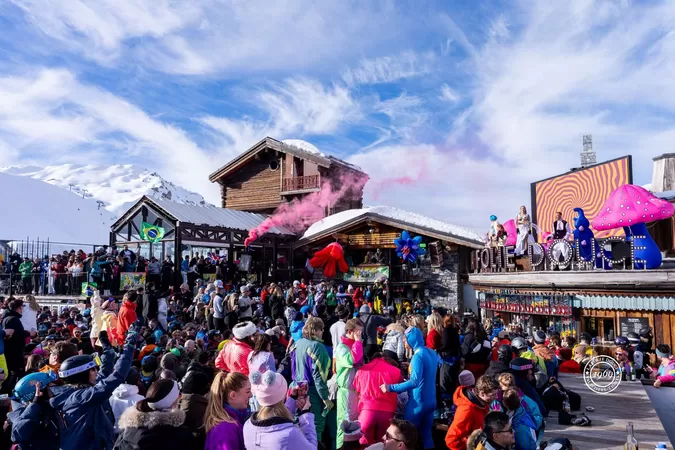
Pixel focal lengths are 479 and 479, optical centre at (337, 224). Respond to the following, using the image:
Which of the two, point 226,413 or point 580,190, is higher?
point 580,190

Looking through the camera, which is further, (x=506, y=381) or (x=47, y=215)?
(x=47, y=215)

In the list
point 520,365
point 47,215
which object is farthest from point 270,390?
point 47,215

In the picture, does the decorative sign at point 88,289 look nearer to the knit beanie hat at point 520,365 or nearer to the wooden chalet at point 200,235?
the wooden chalet at point 200,235

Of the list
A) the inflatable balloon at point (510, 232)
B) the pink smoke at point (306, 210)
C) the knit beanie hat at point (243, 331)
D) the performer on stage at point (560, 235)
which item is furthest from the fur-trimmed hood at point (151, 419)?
the pink smoke at point (306, 210)

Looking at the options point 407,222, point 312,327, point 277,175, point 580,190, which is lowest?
point 312,327

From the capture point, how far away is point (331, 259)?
21484mm

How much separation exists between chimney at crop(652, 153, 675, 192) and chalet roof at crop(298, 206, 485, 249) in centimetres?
704

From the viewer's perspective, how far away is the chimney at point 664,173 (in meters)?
18.4

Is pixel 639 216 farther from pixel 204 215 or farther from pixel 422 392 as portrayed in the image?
pixel 204 215

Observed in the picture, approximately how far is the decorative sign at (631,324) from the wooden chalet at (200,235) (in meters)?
14.5

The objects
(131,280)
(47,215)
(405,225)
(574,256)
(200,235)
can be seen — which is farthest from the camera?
(47,215)

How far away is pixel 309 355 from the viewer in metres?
5.73

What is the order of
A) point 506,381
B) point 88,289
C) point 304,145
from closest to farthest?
point 506,381
point 88,289
point 304,145

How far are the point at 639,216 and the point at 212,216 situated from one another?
16961 mm
